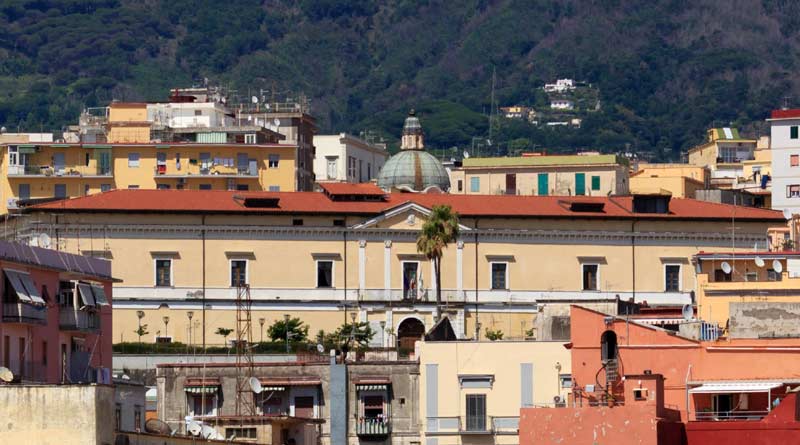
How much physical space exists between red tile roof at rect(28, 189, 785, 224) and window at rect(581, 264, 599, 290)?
2.41 m

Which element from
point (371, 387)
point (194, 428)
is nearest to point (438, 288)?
point (371, 387)

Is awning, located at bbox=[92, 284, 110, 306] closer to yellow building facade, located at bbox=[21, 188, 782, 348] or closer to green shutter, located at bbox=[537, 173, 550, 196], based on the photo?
yellow building facade, located at bbox=[21, 188, 782, 348]

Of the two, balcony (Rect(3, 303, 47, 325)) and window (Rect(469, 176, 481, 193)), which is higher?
window (Rect(469, 176, 481, 193))

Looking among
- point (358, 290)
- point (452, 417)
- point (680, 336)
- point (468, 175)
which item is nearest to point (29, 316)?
point (680, 336)

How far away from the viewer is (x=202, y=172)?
15838cm

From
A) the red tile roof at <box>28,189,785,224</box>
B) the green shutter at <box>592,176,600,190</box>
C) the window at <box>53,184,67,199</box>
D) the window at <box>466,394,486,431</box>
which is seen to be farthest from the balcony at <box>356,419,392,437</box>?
the green shutter at <box>592,176,600,190</box>

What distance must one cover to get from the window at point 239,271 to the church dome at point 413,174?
100 feet

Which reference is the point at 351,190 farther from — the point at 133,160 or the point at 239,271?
the point at 133,160

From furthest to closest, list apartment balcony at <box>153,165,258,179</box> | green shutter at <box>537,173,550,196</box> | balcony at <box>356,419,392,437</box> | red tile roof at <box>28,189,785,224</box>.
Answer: green shutter at <box>537,173,550,196</box>, apartment balcony at <box>153,165,258,179</box>, red tile roof at <box>28,189,785,224</box>, balcony at <box>356,419,392,437</box>

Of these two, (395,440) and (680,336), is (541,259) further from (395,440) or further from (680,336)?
(680,336)

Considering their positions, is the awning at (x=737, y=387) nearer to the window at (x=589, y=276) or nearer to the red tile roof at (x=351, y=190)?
the window at (x=589, y=276)

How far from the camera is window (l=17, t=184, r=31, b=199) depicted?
15700 cm

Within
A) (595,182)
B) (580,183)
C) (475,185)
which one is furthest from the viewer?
(475,185)

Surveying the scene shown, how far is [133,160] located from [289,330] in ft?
123
